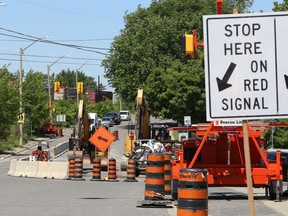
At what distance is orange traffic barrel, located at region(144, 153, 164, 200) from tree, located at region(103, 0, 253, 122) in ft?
142

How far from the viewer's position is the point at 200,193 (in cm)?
1107

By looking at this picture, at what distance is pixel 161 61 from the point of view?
2945 inches

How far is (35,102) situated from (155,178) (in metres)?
58.4

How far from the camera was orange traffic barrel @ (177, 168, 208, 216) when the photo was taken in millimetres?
10992

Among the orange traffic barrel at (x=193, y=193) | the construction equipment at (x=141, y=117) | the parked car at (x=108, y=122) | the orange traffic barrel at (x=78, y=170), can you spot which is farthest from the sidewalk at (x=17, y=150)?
the orange traffic barrel at (x=193, y=193)

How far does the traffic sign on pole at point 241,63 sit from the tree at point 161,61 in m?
54.0

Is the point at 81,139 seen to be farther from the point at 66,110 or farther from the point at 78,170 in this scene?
the point at 66,110

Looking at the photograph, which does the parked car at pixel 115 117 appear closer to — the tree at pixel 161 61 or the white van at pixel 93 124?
the tree at pixel 161 61

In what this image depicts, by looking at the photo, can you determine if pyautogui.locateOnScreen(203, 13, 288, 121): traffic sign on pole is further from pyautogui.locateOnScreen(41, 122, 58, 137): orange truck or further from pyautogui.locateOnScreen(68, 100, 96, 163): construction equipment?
pyautogui.locateOnScreen(41, 122, 58, 137): orange truck

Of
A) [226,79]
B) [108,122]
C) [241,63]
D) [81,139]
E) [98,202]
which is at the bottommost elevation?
[98,202]

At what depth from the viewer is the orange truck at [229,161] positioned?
1992 centimetres

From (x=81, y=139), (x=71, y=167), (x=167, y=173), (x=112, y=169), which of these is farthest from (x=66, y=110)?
(x=167, y=173)

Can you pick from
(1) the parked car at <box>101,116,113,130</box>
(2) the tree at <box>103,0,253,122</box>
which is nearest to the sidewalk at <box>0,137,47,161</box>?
(1) the parked car at <box>101,116,113,130</box>

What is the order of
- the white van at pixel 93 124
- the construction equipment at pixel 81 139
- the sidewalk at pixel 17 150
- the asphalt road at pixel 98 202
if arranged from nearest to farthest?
the asphalt road at pixel 98 202, the construction equipment at pixel 81 139, the white van at pixel 93 124, the sidewalk at pixel 17 150
